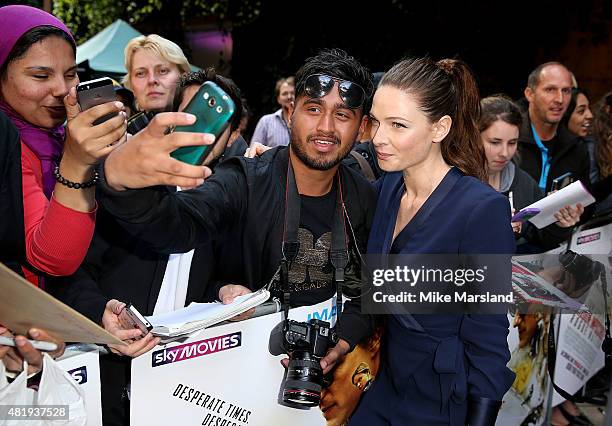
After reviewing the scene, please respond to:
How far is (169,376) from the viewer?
8.05 ft

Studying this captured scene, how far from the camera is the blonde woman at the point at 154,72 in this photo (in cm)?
482

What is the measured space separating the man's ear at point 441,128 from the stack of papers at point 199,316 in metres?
0.90

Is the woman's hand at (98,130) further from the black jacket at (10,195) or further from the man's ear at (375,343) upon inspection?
the man's ear at (375,343)

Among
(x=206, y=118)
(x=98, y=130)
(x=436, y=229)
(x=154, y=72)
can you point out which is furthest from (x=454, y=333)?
(x=154, y=72)

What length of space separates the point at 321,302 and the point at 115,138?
1254 mm

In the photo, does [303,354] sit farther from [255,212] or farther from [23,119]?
[23,119]

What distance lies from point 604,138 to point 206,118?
14.9 feet

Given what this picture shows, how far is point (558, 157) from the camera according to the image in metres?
6.05

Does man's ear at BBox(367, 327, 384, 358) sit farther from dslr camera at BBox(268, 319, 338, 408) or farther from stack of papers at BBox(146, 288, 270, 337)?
stack of papers at BBox(146, 288, 270, 337)

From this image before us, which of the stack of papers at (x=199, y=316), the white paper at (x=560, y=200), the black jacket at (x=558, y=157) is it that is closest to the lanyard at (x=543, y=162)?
the black jacket at (x=558, y=157)

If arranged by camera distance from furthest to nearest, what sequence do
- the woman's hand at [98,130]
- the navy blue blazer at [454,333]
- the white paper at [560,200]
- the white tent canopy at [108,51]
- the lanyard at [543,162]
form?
1. the white tent canopy at [108,51]
2. the lanyard at [543,162]
3. the white paper at [560,200]
4. the navy blue blazer at [454,333]
5. the woman's hand at [98,130]

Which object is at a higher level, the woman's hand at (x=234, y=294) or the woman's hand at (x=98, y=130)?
the woman's hand at (x=98, y=130)

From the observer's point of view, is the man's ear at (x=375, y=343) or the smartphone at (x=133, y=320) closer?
the smartphone at (x=133, y=320)

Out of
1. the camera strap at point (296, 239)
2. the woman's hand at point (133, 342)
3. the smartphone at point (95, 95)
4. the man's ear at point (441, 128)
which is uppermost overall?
the smartphone at point (95, 95)
